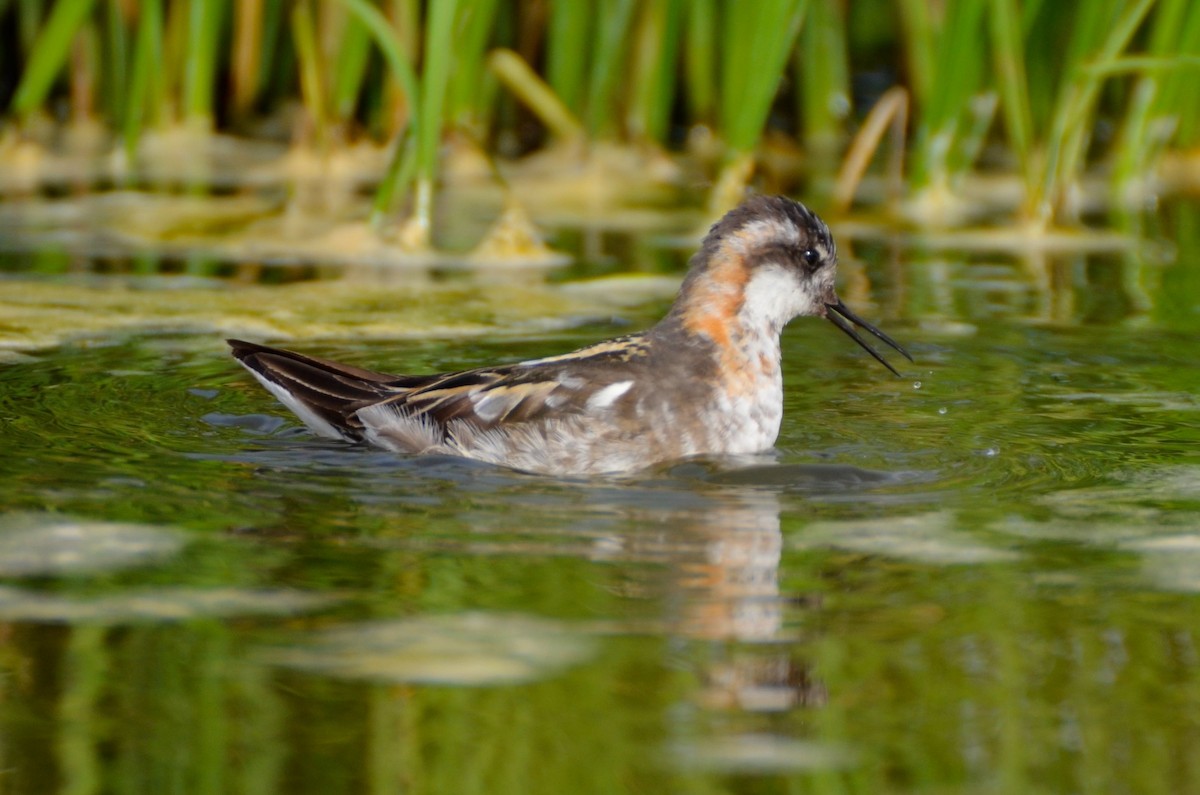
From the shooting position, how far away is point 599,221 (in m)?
9.16

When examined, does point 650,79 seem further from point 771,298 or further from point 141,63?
point 771,298

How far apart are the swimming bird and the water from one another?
0.14 meters

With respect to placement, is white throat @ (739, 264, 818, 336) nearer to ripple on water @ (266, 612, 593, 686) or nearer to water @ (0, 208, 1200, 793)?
water @ (0, 208, 1200, 793)

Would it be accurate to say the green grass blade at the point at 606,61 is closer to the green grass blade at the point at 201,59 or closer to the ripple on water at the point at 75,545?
the green grass blade at the point at 201,59

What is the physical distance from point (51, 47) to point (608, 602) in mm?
5913

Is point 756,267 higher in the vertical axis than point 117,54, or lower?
lower

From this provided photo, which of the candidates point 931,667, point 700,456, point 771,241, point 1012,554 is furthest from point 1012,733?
point 771,241

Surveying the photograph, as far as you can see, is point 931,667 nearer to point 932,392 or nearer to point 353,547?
point 353,547

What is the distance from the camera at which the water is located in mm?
2746

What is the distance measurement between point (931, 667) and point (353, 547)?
1341mm

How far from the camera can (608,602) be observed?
346 centimetres

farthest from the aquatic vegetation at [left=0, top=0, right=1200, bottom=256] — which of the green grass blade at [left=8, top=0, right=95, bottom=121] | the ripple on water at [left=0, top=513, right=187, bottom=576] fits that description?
the ripple on water at [left=0, top=513, right=187, bottom=576]

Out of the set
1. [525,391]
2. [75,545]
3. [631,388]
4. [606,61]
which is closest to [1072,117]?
[606,61]

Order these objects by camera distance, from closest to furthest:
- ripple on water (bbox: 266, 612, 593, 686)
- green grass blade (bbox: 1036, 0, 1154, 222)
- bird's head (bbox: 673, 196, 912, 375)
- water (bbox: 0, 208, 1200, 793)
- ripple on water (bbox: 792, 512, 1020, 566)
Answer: water (bbox: 0, 208, 1200, 793) < ripple on water (bbox: 266, 612, 593, 686) < ripple on water (bbox: 792, 512, 1020, 566) < bird's head (bbox: 673, 196, 912, 375) < green grass blade (bbox: 1036, 0, 1154, 222)
